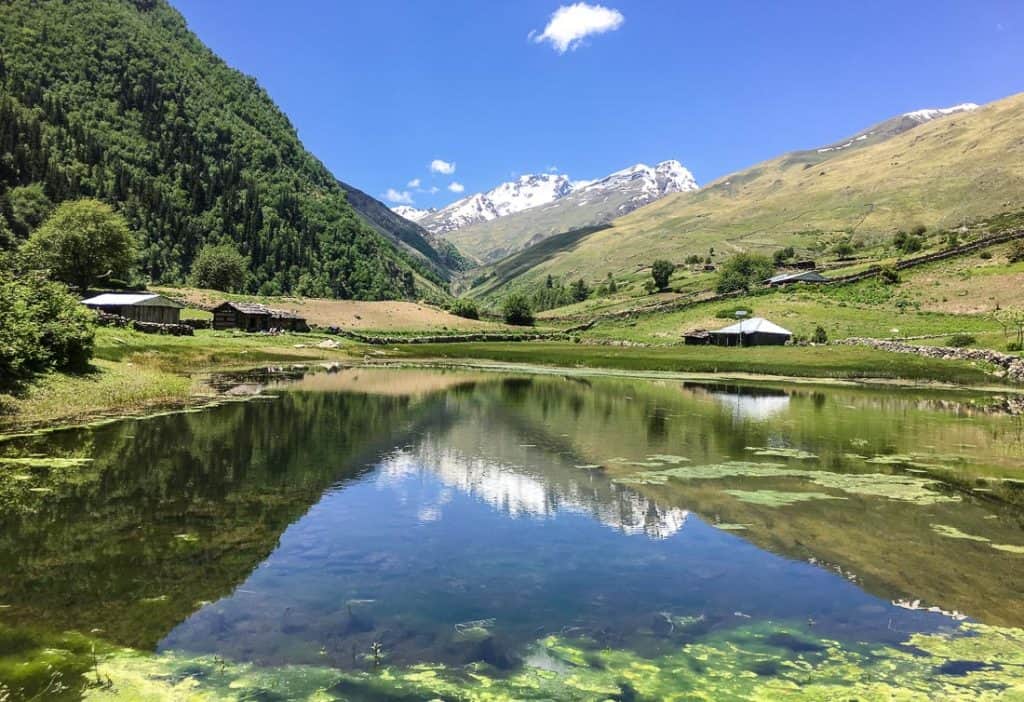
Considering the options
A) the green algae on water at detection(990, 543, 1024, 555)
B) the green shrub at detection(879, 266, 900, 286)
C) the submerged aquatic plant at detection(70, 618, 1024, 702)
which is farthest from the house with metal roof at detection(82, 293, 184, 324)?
the green shrub at detection(879, 266, 900, 286)

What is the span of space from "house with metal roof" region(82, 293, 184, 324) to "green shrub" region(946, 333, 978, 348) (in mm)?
127655

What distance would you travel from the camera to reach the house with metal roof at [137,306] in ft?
363

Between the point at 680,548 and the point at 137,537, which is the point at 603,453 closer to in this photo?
the point at 680,548

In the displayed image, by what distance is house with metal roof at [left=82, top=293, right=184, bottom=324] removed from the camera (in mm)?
110625

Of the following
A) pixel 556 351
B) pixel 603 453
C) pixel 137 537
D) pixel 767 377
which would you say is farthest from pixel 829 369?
pixel 137 537

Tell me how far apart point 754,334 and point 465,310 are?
309 feet

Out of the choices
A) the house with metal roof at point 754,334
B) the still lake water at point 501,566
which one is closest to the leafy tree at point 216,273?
the house with metal roof at point 754,334

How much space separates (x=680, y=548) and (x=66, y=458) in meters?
25.3

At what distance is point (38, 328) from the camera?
1571 inches

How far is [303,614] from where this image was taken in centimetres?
1494

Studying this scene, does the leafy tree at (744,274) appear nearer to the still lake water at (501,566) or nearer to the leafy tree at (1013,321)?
the leafy tree at (1013,321)

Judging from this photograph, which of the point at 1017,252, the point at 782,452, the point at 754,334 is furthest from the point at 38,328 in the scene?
the point at 1017,252

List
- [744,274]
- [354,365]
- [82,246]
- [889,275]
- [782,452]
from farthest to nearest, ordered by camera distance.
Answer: [744,274]
[889,275]
[82,246]
[354,365]
[782,452]

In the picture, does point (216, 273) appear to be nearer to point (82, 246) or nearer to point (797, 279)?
point (82, 246)
